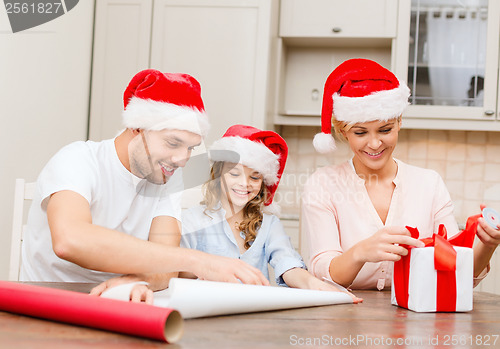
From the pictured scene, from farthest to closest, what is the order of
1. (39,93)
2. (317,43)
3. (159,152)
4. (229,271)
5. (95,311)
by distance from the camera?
(317,43)
(39,93)
(159,152)
(229,271)
(95,311)

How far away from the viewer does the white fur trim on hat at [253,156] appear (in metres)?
1.55

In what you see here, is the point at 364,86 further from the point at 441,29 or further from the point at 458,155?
the point at 458,155

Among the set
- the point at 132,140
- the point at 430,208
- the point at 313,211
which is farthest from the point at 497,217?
the point at 132,140

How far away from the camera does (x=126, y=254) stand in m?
1.03

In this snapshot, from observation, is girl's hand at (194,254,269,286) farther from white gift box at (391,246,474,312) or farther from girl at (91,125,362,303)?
girl at (91,125,362,303)

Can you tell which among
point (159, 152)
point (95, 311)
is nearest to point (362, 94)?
point (159, 152)

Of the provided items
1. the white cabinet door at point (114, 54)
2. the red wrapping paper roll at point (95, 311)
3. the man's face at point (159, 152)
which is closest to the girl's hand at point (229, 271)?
the red wrapping paper roll at point (95, 311)

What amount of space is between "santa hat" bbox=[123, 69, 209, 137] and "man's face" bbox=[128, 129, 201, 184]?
0.06 feet

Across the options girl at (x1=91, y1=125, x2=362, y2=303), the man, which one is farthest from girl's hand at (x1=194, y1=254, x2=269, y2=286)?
girl at (x1=91, y1=125, x2=362, y2=303)

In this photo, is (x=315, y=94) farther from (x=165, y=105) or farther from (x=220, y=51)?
(x=165, y=105)

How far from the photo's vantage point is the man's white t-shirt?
133cm

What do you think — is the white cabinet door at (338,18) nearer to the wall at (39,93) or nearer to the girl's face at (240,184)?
the wall at (39,93)

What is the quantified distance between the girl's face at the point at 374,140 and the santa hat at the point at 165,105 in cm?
40

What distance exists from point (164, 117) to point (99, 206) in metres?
0.28
